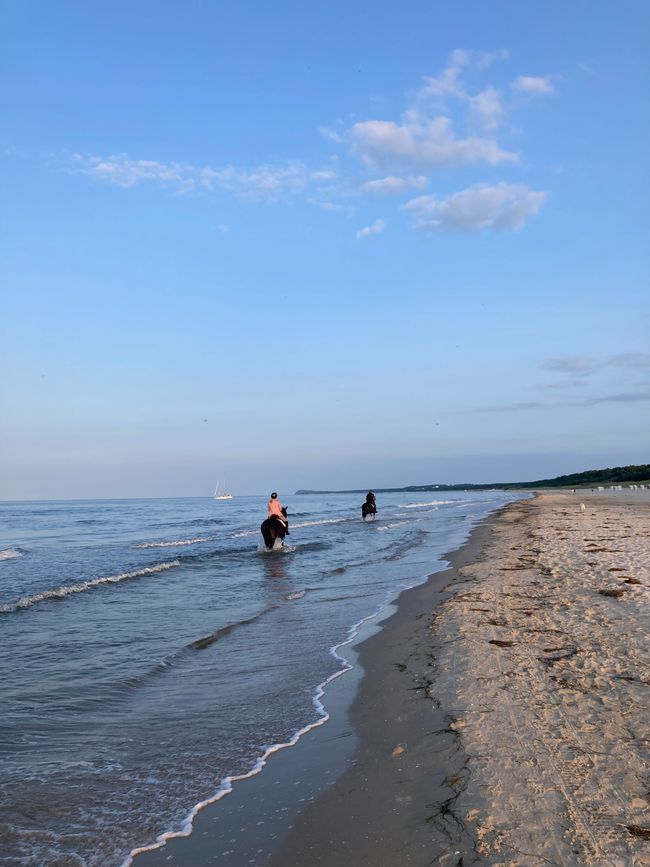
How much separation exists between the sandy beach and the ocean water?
0.91 meters

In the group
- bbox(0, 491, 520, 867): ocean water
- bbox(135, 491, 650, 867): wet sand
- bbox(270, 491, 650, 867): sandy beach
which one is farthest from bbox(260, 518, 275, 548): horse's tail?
bbox(135, 491, 650, 867): wet sand

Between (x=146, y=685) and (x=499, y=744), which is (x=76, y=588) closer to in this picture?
(x=146, y=685)

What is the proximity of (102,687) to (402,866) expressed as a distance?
4.87 metres

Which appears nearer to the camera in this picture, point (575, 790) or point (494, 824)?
point (494, 824)

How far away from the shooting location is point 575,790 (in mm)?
3645

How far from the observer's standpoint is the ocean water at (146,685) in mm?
4078

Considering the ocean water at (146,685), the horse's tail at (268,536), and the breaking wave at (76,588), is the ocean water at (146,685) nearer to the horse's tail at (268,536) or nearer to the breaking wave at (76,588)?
the breaking wave at (76,588)

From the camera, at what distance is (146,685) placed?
276 inches

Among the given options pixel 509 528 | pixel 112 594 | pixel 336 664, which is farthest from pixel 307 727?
pixel 509 528

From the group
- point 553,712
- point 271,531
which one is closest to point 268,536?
point 271,531

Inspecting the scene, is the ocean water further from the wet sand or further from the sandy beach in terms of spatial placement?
the sandy beach

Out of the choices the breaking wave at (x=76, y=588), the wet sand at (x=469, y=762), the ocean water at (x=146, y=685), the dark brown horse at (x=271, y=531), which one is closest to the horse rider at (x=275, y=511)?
the dark brown horse at (x=271, y=531)

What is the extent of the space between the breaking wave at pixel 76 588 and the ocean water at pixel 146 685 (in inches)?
2.0

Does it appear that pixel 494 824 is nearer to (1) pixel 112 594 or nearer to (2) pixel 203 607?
(2) pixel 203 607
